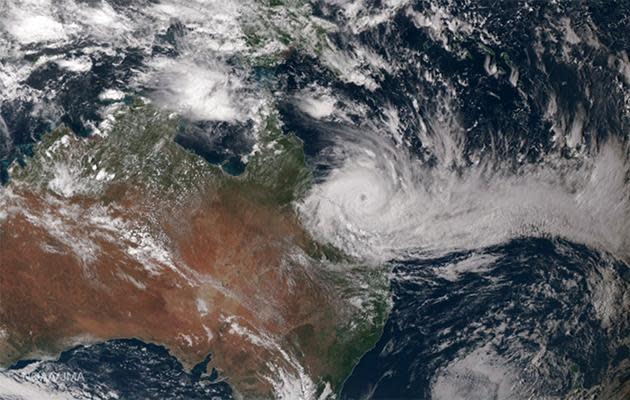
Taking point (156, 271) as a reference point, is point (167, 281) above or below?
below

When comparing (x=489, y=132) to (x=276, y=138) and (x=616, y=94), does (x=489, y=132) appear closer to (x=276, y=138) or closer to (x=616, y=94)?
(x=616, y=94)

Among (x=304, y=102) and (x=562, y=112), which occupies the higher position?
(x=562, y=112)

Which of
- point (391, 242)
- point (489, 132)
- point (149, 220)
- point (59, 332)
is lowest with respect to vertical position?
point (59, 332)

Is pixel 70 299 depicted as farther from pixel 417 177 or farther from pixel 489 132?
pixel 489 132

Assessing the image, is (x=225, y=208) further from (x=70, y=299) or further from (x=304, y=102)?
(x=70, y=299)

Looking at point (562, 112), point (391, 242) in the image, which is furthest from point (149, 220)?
point (562, 112)

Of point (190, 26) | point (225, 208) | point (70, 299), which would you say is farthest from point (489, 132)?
point (70, 299)

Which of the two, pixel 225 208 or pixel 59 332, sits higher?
pixel 225 208

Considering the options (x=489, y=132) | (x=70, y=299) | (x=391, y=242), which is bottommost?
(x=70, y=299)
